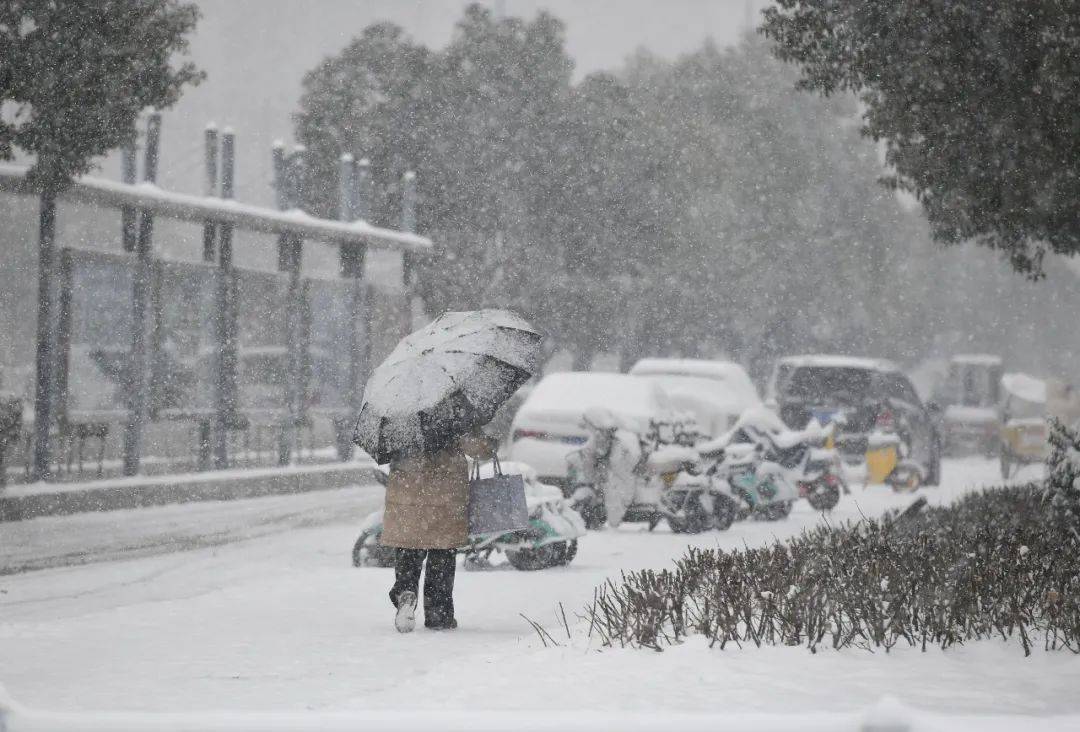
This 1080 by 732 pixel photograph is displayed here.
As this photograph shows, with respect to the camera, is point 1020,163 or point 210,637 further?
point 1020,163

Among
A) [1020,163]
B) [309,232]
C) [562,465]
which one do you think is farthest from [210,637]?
[309,232]

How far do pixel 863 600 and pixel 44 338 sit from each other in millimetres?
12115

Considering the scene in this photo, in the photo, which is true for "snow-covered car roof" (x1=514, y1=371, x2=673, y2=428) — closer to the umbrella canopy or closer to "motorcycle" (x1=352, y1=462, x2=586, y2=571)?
"motorcycle" (x1=352, y1=462, x2=586, y2=571)

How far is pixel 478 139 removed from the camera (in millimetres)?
42000

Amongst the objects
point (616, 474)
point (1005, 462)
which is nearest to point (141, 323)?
point (616, 474)

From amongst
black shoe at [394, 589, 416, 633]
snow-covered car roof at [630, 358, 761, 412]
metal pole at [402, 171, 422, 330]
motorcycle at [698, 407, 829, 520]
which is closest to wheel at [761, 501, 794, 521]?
motorcycle at [698, 407, 829, 520]

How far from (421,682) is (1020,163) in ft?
24.0

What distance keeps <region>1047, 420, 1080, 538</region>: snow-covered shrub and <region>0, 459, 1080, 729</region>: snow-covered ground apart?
10.9 feet

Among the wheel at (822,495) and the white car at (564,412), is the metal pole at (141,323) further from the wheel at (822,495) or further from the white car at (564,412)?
the wheel at (822,495)

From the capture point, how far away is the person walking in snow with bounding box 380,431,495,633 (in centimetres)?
→ 890

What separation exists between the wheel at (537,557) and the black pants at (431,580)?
129 inches

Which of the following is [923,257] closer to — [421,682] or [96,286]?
[96,286]

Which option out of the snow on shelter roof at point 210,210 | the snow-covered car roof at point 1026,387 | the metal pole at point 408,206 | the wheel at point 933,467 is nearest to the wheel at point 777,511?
the snow-covered car roof at point 1026,387

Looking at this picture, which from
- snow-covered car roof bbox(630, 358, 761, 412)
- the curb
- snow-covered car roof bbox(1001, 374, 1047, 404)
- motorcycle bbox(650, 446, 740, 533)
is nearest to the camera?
motorcycle bbox(650, 446, 740, 533)
